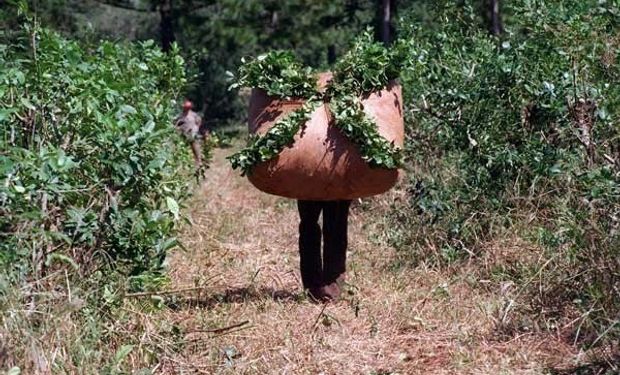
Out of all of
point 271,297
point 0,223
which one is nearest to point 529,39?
point 271,297

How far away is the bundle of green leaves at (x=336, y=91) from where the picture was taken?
16.6 feet

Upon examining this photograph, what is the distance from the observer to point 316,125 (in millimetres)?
5137

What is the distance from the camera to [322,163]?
5.09 m

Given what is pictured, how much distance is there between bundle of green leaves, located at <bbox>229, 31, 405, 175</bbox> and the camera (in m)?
5.07

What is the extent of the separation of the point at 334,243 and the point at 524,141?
2012 mm

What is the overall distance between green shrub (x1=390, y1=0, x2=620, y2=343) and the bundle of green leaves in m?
1.04

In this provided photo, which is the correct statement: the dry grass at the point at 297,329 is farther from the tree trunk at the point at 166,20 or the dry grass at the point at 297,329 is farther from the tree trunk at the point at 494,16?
the tree trunk at the point at 166,20

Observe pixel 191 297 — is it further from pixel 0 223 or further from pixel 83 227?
pixel 0 223

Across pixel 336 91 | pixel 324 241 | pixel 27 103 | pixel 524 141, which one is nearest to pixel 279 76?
pixel 336 91

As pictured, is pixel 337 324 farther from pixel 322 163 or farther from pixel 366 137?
pixel 366 137

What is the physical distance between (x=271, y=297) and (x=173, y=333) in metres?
1.22

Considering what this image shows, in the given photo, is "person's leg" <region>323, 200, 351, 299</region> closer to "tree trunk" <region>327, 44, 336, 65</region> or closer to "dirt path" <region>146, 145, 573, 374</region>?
"dirt path" <region>146, 145, 573, 374</region>

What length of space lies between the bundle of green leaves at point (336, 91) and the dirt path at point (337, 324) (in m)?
0.77

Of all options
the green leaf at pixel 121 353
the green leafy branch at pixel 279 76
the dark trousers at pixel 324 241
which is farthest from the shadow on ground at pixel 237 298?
the green leaf at pixel 121 353
